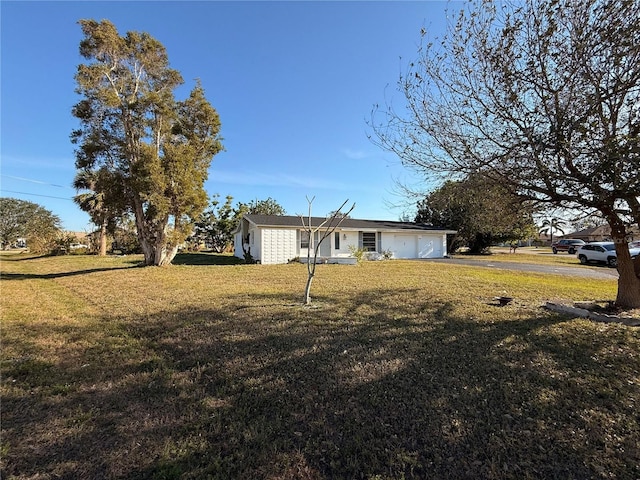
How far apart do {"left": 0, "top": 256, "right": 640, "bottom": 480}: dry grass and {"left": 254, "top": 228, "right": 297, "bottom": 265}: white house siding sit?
12.8 meters

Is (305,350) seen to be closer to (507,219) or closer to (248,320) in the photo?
(248,320)

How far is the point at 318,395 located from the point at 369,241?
2047cm

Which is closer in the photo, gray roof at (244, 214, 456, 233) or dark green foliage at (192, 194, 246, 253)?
gray roof at (244, 214, 456, 233)

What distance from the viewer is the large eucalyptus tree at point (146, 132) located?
46.2 feet

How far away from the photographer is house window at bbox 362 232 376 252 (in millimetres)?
23086

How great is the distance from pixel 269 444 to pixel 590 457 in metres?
2.42

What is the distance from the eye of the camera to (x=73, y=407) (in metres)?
3.02

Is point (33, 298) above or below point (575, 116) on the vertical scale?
below

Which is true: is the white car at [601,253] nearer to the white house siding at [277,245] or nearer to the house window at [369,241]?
the house window at [369,241]

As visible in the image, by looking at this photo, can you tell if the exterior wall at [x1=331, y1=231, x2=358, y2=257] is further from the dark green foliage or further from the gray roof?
the dark green foliage

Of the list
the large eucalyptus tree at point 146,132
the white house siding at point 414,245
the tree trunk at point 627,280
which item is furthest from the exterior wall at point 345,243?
the tree trunk at point 627,280

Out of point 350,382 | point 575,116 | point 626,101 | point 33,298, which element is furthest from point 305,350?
point 33,298

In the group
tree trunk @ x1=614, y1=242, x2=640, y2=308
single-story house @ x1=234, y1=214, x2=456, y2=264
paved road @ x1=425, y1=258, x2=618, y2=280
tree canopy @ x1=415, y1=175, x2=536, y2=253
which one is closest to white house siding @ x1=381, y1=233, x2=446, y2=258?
single-story house @ x1=234, y1=214, x2=456, y2=264

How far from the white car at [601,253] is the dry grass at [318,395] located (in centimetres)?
1813
